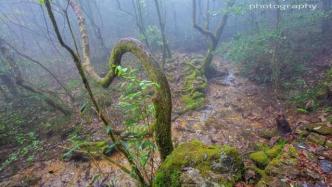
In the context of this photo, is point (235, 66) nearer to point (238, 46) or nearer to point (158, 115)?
point (238, 46)

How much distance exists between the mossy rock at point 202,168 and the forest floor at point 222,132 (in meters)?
1.16

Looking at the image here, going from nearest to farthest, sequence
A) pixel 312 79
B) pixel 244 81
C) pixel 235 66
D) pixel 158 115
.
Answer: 1. pixel 158 115
2. pixel 312 79
3. pixel 244 81
4. pixel 235 66

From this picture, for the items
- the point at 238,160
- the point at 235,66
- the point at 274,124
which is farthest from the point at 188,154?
the point at 235,66

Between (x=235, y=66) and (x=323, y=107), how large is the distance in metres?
6.23

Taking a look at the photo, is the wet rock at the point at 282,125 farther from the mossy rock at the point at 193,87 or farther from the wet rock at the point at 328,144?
the mossy rock at the point at 193,87

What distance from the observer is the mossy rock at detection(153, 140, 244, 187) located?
3.39 meters

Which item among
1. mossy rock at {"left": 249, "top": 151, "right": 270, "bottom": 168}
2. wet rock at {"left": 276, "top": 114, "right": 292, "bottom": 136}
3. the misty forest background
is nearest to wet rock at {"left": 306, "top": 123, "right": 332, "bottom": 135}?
the misty forest background

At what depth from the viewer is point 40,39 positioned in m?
23.4

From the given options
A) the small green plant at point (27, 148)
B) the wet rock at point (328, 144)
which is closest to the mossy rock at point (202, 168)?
the wet rock at point (328, 144)

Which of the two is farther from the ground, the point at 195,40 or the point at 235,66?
the point at 195,40

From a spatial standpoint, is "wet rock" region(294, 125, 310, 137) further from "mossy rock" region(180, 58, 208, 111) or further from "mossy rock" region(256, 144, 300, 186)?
"mossy rock" region(180, 58, 208, 111)

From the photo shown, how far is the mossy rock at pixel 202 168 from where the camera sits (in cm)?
339

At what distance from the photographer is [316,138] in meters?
5.13

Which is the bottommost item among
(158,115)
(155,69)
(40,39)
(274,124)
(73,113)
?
(274,124)
